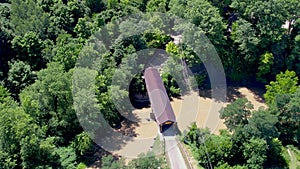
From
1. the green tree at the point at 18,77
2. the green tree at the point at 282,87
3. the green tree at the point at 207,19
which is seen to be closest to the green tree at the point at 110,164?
the green tree at the point at 18,77

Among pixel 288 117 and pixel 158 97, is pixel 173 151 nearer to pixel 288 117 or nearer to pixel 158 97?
pixel 158 97

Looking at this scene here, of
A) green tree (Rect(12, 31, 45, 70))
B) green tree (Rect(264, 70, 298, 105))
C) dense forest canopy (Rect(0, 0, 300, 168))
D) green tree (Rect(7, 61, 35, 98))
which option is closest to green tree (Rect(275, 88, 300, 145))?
dense forest canopy (Rect(0, 0, 300, 168))

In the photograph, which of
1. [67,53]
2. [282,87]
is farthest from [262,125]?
[67,53]

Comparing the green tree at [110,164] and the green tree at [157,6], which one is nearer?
the green tree at [110,164]

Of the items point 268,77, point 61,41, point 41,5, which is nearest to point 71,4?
point 41,5

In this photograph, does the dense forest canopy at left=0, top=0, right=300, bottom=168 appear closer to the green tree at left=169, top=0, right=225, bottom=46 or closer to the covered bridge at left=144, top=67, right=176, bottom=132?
the green tree at left=169, top=0, right=225, bottom=46

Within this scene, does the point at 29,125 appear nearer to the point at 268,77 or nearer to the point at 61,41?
the point at 61,41

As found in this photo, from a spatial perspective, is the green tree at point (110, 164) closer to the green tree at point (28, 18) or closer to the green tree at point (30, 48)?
the green tree at point (30, 48)
